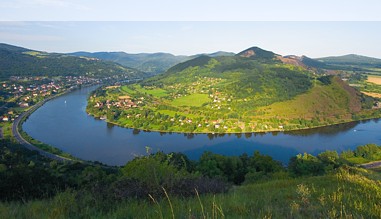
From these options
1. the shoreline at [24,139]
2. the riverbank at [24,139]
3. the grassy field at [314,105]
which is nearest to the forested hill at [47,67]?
the shoreline at [24,139]

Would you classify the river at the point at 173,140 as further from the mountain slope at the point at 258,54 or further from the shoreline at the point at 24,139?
the mountain slope at the point at 258,54

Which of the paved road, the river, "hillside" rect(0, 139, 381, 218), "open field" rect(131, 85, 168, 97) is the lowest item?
the river

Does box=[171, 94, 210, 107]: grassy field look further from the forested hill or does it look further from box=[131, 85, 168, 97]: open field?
the forested hill

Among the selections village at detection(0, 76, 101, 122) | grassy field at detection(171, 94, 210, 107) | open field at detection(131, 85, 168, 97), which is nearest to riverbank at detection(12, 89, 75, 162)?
village at detection(0, 76, 101, 122)

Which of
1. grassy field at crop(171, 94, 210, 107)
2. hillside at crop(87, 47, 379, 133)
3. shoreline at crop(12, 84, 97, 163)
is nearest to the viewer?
shoreline at crop(12, 84, 97, 163)

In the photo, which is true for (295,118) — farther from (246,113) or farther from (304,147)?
(304,147)

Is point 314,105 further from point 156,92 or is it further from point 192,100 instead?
point 156,92

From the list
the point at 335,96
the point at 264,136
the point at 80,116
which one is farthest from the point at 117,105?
the point at 335,96
